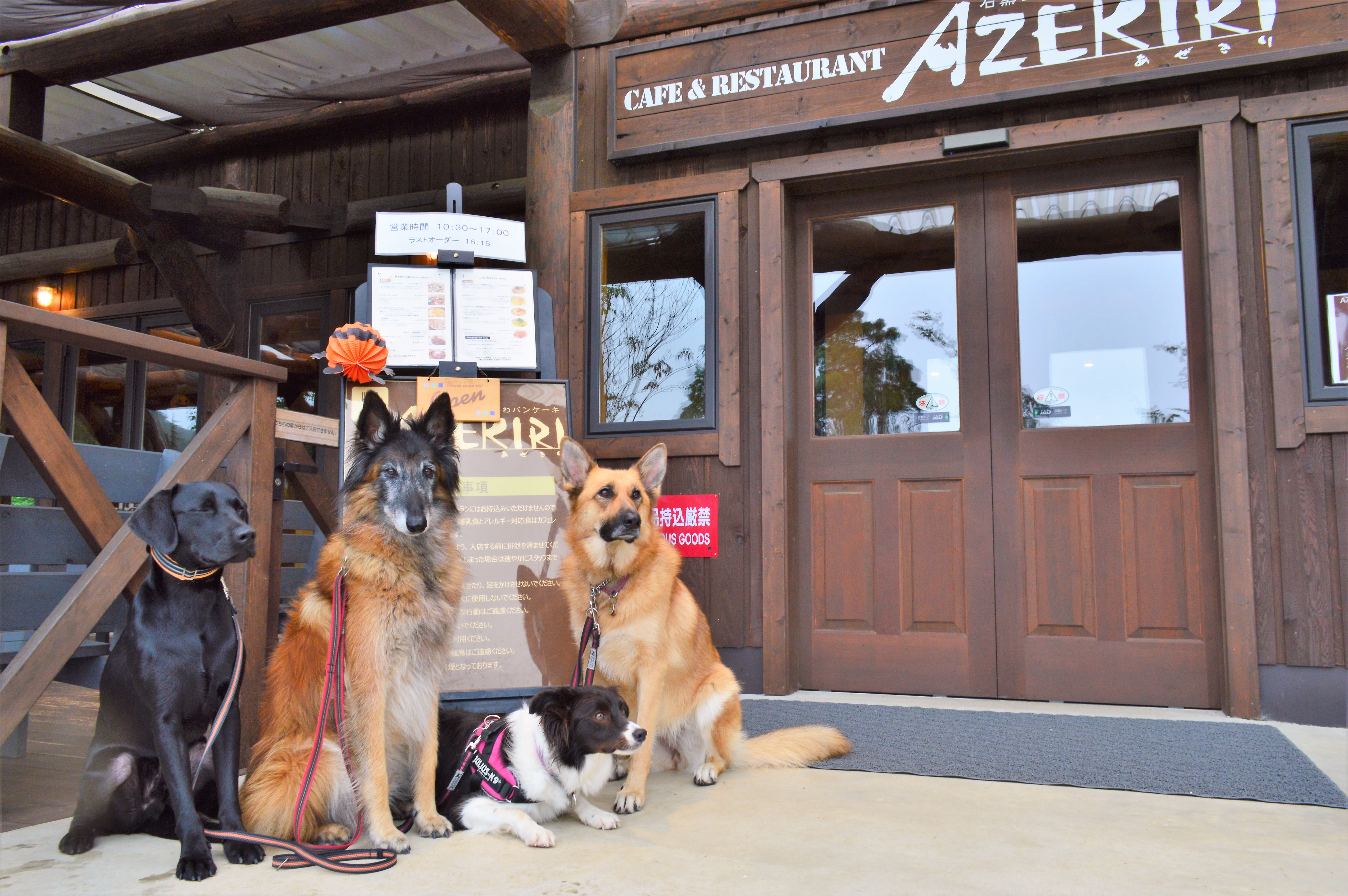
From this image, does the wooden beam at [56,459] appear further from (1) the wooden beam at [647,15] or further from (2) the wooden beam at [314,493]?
(1) the wooden beam at [647,15]

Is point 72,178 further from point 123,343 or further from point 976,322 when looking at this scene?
point 976,322

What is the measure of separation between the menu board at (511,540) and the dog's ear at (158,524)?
91cm

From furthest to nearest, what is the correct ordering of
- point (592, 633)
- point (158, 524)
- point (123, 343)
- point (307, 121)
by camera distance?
1. point (307, 121)
2. point (592, 633)
3. point (123, 343)
4. point (158, 524)

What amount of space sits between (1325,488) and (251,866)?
404cm

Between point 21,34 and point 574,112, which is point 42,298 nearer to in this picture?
point 21,34

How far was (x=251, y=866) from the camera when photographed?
1.96 metres

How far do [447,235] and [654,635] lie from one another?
1.94 metres

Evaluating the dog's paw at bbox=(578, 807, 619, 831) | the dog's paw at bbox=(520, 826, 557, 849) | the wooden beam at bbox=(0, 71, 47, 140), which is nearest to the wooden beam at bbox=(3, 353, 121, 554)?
the dog's paw at bbox=(520, 826, 557, 849)

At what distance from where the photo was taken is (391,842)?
80.5 inches

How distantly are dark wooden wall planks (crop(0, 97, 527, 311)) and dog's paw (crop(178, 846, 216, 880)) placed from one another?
5.24m

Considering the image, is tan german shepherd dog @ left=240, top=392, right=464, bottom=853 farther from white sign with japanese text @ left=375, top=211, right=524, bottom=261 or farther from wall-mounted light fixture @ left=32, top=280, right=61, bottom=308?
wall-mounted light fixture @ left=32, top=280, right=61, bottom=308

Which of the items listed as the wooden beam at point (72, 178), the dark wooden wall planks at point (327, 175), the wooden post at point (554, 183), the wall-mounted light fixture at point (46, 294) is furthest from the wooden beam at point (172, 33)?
the wall-mounted light fixture at point (46, 294)

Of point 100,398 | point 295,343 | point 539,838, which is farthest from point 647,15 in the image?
point 100,398

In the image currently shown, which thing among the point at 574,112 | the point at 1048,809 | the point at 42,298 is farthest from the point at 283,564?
the point at 42,298
